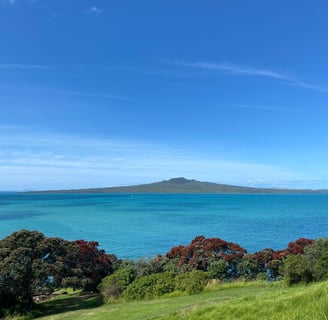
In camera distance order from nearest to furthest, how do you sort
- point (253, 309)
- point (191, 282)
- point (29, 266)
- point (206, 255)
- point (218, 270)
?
Answer: point (253, 309)
point (191, 282)
point (29, 266)
point (218, 270)
point (206, 255)

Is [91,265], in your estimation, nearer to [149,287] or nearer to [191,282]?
[149,287]

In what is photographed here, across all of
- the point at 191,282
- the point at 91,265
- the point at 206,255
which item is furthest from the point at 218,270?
the point at 91,265

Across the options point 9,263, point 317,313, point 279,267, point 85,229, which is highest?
point 317,313

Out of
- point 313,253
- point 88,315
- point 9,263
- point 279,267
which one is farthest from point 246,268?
point 9,263

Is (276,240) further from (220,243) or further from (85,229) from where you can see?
(85,229)

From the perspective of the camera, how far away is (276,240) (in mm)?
37000

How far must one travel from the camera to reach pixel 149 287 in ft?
46.8

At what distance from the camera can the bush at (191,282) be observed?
13852 millimetres

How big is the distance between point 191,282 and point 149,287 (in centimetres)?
194

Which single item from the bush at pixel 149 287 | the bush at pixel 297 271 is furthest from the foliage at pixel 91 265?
the bush at pixel 297 271

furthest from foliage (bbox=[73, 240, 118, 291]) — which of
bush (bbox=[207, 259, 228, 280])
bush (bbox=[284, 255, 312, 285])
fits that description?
bush (bbox=[284, 255, 312, 285])

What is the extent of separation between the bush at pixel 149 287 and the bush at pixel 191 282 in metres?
0.34

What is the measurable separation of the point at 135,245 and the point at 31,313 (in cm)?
2235

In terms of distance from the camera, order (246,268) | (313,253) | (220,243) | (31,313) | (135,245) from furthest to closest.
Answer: (135,245) < (220,243) < (246,268) < (313,253) < (31,313)
